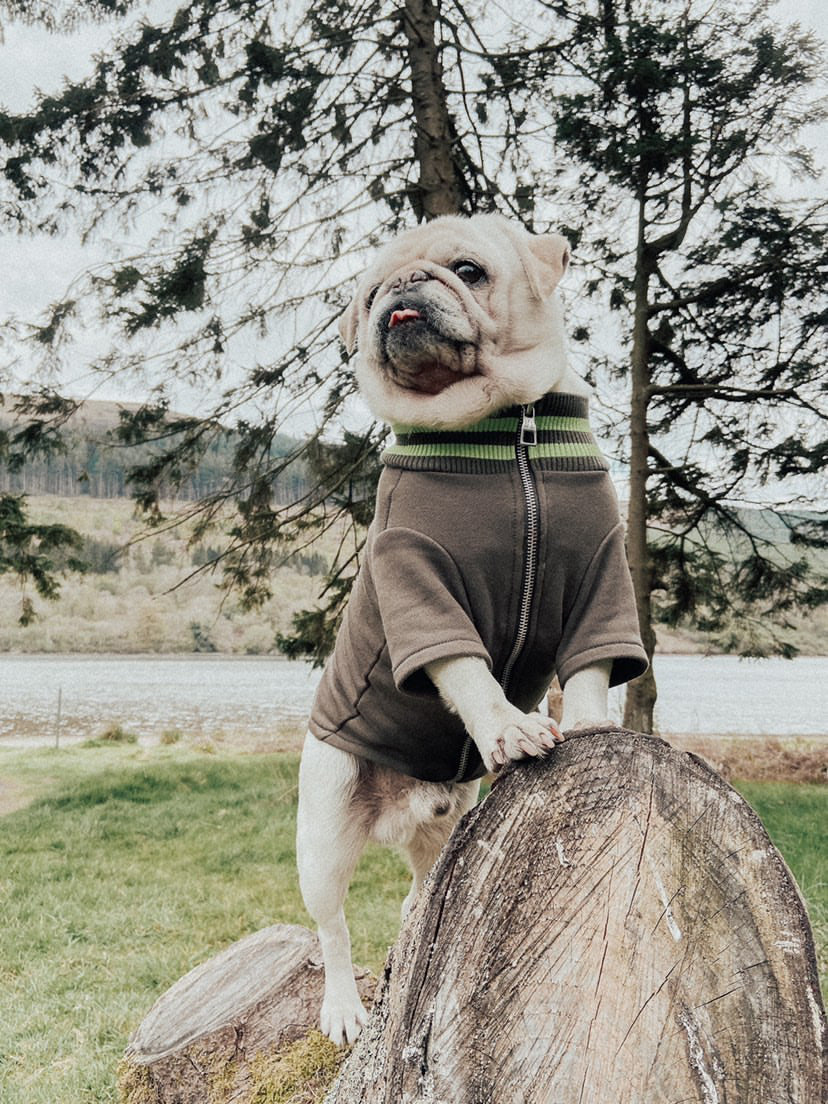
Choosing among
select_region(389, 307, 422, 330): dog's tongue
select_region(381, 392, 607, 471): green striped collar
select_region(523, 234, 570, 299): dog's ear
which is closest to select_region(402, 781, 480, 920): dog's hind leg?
select_region(381, 392, 607, 471): green striped collar

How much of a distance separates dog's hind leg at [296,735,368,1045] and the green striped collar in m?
0.95

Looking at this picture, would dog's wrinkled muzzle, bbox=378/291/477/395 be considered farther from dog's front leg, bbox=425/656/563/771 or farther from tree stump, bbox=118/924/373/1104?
tree stump, bbox=118/924/373/1104

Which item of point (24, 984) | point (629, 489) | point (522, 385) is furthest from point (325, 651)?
point (522, 385)

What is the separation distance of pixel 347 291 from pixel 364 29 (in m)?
2.36

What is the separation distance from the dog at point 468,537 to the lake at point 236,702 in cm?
624

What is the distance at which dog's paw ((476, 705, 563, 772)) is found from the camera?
1.76 metres

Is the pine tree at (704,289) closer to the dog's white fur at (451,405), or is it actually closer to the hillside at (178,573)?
the hillside at (178,573)

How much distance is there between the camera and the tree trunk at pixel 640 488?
811 cm

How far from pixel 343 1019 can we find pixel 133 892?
4750 mm

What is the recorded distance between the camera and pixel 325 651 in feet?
27.2

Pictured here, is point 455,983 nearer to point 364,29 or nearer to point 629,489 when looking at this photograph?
point 629,489

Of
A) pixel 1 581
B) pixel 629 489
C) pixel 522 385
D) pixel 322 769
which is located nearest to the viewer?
pixel 522 385

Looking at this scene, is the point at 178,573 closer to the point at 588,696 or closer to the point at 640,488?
the point at 640,488

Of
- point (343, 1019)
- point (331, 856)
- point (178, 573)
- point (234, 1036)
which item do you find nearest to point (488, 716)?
point (331, 856)
